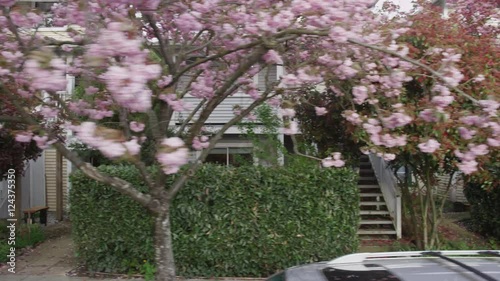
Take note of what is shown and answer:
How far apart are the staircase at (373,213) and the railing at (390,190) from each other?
12cm

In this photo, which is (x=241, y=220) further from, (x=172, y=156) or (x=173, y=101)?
(x=172, y=156)

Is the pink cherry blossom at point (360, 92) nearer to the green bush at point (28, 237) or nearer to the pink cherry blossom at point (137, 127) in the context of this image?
the pink cherry blossom at point (137, 127)

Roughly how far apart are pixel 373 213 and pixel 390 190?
0.62m

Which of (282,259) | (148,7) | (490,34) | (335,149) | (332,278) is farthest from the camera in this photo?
(335,149)

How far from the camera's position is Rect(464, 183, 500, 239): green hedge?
31.1 feet

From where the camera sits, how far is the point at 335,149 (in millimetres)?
8938

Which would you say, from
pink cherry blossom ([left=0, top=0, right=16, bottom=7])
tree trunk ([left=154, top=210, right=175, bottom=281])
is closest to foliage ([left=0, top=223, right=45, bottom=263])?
tree trunk ([left=154, top=210, right=175, bottom=281])

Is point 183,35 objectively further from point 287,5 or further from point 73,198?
point 73,198

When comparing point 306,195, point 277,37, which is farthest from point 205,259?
point 277,37

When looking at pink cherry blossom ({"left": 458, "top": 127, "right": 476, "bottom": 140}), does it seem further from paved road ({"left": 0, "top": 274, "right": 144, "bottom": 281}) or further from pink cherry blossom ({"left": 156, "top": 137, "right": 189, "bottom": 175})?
paved road ({"left": 0, "top": 274, "right": 144, "bottom": 281})

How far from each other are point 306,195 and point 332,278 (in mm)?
4735

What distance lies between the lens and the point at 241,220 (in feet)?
24.0

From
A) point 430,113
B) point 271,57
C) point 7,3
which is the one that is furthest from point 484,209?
point 7,3

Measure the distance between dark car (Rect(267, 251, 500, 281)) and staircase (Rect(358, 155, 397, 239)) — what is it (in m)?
6.99
